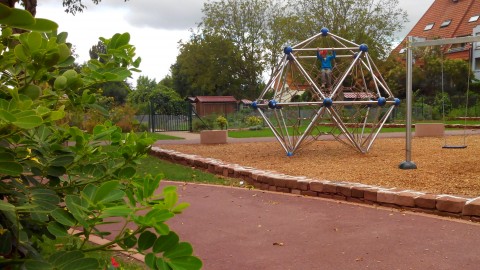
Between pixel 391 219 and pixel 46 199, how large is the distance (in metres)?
5.23

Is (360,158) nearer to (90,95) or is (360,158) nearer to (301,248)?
(301,248)

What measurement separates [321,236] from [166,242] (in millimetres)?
4413

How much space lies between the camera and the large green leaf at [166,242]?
117cm

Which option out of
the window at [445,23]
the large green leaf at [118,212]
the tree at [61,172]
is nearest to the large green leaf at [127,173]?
the tree at [61,172]

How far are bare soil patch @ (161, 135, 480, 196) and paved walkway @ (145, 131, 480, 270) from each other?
1.42m

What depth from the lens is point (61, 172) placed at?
1.51 meters

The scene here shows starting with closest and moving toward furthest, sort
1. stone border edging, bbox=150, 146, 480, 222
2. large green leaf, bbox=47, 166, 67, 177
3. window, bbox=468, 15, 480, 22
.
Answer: large green leaf, bbox=47, 166, 67, 177 < stone border edging, bbox=150, 146, 480, 222 < window, bbox=468, 15, 480, 22

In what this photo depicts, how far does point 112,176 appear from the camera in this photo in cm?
159

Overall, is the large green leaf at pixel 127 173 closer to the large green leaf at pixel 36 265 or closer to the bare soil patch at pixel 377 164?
the large green leaf at pixel 36 265

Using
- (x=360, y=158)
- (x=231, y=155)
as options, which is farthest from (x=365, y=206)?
(x=231, y=155)

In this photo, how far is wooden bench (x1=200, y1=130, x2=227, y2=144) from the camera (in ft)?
58.5

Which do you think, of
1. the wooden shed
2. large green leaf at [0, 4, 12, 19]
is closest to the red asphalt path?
large green leaf at [0, 4, 12, 19]

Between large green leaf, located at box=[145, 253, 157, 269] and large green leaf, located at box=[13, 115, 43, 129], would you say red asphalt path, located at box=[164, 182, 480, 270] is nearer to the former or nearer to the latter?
large green leaf, located at box=[145, 253, 157, 269]

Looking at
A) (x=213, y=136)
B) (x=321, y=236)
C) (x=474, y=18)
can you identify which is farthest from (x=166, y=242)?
(x=474, y=18)
